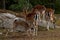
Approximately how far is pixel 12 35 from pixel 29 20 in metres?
1.25

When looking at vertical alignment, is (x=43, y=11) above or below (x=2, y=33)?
above

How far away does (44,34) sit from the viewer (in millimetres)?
14133

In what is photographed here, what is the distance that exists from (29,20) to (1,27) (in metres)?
2.45

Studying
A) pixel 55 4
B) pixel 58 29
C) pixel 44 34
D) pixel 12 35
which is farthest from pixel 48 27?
pixel 55 4

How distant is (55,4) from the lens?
28719 millimetres

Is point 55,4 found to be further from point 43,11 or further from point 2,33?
point 2,33

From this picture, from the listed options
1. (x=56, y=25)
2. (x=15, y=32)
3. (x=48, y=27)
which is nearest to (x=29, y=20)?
(x=15, y=32)

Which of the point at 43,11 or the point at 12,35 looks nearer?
the point at 12,35

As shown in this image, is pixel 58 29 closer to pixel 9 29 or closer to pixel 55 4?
pixel 9 29

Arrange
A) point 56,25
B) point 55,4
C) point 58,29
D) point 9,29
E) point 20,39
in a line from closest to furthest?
point 20,39
point 9,29
point 58,29
point 56,25
point 55,4

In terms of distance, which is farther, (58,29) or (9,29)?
(58,29)

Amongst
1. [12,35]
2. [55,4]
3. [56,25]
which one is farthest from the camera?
[55,4]

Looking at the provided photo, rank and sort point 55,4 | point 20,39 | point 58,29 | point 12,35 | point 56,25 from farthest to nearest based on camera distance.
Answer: point 55,4 → point 56,25 → point 58,29 → point 12,35 → point 20,39

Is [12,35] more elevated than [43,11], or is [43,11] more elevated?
[43,11]
